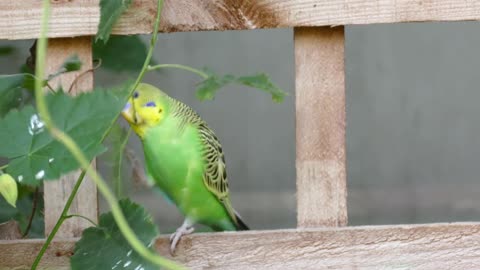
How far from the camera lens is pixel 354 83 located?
631cm

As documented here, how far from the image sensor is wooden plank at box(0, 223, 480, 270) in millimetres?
2139

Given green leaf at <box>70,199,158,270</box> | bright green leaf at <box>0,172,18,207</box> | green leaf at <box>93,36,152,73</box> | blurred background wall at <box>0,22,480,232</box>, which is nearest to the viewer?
bright green leaf at <box>0,172,18,207</box>

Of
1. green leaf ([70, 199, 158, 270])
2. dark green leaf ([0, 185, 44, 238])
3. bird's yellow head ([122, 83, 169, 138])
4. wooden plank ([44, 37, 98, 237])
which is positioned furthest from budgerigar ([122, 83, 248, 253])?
dark green leaf ([0, 185, 44, 238])

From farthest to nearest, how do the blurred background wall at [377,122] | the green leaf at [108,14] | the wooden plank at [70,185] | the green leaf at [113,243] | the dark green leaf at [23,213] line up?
the blurred background wall at [377,122]
the dark green leaf at [23,213]
the wooden plank at [70,185]
the green leaf at [108,14]
the green leaf at [113,243]

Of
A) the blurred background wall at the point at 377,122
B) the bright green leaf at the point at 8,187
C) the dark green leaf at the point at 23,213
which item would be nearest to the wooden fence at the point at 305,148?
the dark green leaf at the point at 23,213

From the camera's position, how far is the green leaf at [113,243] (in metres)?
1.86

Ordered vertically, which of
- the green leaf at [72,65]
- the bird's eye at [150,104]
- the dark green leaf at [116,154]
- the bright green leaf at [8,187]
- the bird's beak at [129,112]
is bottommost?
the bright green leaf at [8,187]

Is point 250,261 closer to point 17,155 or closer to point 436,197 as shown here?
point 17,155

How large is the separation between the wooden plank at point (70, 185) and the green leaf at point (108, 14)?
106mm

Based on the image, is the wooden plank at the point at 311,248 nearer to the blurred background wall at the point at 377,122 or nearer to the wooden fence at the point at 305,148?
the wooden fence at the point at 305,148

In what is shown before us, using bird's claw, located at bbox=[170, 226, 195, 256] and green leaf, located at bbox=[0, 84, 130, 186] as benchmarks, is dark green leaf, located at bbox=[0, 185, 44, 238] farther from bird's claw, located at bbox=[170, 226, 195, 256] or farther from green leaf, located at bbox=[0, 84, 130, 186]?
green leaf, located at bbox=[0, 84, 130, 186]

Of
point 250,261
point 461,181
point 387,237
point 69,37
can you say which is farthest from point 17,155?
point 461,181

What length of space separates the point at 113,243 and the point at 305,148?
1.34ft

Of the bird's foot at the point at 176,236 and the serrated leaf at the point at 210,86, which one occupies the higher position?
the serrated leaf at the point at 210,86
